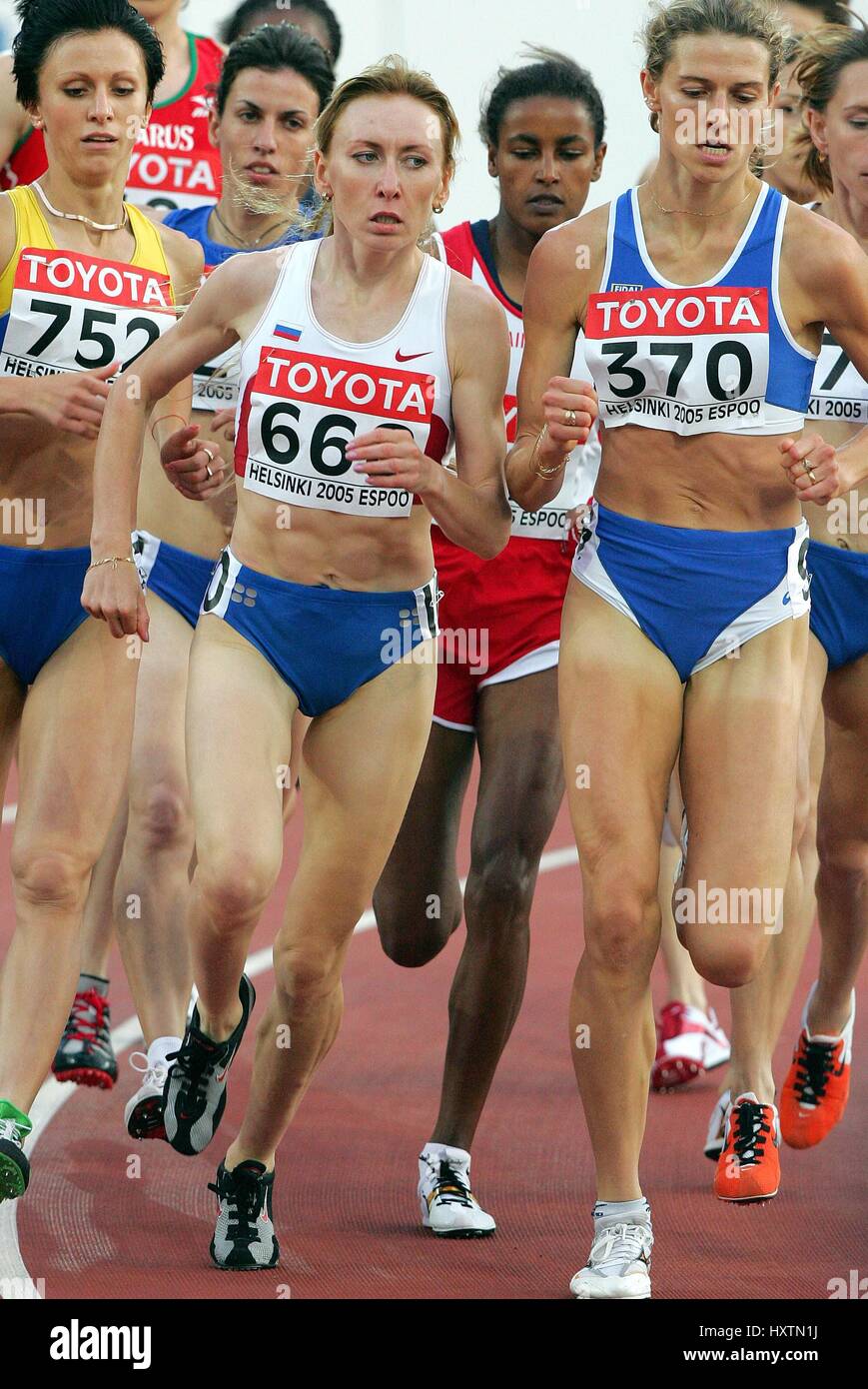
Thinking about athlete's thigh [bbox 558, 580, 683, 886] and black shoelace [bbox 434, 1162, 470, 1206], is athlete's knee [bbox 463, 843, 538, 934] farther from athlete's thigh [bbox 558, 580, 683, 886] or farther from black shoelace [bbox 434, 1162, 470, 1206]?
athlete's thigh [bbox 558, 580, 683, 886]

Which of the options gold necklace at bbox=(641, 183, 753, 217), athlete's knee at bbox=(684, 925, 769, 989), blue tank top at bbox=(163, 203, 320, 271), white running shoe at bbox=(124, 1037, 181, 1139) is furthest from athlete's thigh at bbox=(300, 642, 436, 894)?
blue tank top at bbox=(163, 203, 320, 271)

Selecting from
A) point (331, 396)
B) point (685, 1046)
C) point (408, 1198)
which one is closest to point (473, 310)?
point (331, 396)

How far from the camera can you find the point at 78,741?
5.05 meters

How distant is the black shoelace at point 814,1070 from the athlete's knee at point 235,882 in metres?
2.11

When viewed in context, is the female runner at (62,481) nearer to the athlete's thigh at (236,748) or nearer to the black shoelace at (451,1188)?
the athlete's thigh at (236,748)

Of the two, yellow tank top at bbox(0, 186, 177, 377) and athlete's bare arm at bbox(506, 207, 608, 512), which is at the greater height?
yellow tank top at bbox(0, 186, 177, 377)

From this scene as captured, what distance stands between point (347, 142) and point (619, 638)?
135 centimetres

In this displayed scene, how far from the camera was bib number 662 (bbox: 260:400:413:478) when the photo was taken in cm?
484

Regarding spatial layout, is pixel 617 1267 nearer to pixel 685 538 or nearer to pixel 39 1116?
pixel 685 538

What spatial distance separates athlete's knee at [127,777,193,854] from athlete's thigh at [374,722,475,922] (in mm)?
624

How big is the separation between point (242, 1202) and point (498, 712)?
1499 mm
